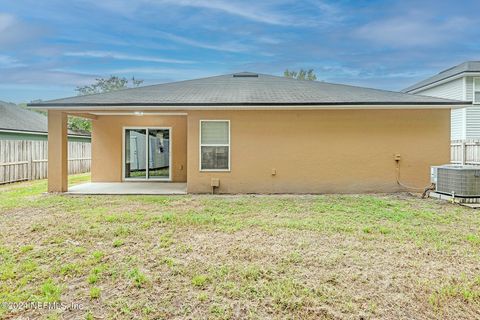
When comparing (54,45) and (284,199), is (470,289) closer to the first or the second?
(284,199)

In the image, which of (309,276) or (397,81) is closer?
(309,276)

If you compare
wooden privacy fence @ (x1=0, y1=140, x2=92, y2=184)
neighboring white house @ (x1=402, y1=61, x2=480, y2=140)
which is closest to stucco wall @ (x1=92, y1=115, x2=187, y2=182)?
wooden privacy fence @ (x1=0, y1=140, x2=92, y2=184)

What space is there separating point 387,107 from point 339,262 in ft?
22.9

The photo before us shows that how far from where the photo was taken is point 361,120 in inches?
396

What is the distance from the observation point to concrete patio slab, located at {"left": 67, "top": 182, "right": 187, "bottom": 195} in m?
10.1

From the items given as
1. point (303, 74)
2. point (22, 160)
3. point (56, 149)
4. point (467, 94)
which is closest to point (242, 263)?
point (56, 149)

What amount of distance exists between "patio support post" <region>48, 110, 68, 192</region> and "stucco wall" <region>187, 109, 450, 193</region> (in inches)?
156

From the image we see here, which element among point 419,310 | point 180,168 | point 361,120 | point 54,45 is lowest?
point 419,310

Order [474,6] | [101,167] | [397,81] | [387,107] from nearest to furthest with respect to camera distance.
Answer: [387,107]
[101,167]
[474,6]
[397,81]

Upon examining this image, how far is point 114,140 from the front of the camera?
41.4 feet

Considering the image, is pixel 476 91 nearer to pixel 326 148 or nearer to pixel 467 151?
pixel 467 151

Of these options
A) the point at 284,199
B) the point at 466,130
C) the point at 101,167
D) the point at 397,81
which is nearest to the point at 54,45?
the point at 101,167

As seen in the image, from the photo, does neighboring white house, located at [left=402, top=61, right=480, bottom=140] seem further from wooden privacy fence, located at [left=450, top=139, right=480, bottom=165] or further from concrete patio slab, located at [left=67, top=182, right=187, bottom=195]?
concrete patio slab, located at [left=67, top=182, right=187, bottom=195]

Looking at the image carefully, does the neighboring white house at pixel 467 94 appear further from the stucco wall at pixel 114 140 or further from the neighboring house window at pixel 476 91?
the stucco wall at pixel 114 140
